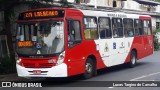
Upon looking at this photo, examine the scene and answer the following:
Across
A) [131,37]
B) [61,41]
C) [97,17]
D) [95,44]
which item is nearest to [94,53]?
[95,44]

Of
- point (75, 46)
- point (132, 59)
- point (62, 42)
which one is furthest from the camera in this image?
point (132, 59)

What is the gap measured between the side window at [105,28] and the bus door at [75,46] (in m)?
1.95

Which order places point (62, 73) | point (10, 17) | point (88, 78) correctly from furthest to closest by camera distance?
1. point (10, 17)
2. point (88, 78)
3. point (62, 73)

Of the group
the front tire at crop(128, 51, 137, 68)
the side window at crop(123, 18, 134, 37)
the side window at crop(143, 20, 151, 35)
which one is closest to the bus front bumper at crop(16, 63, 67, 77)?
the side window at crop(123, 18, 134, 37)

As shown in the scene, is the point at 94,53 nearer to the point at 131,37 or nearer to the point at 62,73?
the point at 62,73

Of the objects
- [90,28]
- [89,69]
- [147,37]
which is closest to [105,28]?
[90,28]

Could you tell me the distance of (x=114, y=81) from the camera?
47.3ft

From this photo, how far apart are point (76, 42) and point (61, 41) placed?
40.0 inches

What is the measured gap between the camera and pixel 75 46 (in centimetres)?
1459

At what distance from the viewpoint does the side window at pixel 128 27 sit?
762 inches

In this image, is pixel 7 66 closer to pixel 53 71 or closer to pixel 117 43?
pixel 53 71

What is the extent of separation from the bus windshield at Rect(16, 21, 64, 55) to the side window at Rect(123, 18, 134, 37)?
20.0 feet

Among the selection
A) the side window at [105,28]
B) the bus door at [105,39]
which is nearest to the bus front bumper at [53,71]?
the bus door at [105,39]

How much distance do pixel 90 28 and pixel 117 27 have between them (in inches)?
111
